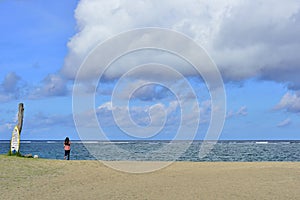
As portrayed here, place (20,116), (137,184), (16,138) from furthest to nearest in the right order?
(20,116)
(16,138)
(137,184)

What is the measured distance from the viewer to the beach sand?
1530 cm

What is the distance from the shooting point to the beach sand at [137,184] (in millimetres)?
15305

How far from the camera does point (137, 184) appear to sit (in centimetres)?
1831

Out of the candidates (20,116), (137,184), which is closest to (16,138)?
(20,116)

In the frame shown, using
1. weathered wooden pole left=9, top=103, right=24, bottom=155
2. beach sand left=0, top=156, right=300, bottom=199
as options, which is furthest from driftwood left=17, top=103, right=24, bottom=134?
beach sand left=0, top=156, right=300, bottom=199

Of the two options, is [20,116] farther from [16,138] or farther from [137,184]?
[137,184]

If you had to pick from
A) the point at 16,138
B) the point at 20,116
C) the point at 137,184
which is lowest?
the point at 137,184

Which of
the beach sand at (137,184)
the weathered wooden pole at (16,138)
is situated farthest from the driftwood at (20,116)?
the beach sand at (137,184)

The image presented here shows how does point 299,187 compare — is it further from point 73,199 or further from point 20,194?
point 20,194

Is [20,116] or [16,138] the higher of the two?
[20,116]

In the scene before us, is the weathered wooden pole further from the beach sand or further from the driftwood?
the beach sand

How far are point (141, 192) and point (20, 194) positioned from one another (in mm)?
4284

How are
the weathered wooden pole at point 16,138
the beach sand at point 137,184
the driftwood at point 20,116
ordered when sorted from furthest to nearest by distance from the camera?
the driftwood at point 20,116 < the weathered wooden pole at point 16,138 < the beach sand at point 137,184

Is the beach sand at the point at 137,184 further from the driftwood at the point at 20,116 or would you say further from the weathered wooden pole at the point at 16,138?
the driftwood at the point at 20,116
